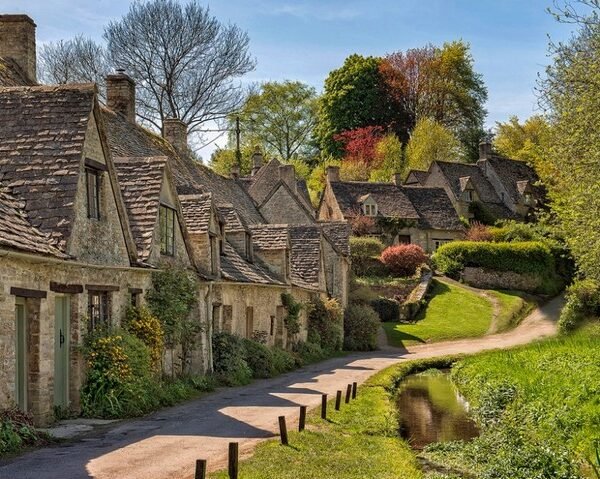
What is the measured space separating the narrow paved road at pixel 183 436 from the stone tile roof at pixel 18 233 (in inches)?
137

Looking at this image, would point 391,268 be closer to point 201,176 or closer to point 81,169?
point 201,176

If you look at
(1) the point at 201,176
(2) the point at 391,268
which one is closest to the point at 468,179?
(2) the point at 391,268

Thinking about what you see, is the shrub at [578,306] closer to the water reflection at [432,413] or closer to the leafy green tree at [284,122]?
the water reflection at [432,413]

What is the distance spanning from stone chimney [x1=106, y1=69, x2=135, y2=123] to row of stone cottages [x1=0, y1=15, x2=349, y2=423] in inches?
44.1

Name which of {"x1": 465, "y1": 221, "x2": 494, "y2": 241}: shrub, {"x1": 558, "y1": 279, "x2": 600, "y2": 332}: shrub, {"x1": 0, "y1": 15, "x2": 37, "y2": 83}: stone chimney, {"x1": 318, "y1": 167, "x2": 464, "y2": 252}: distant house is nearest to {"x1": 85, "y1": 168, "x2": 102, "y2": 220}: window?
{"x1": 0, "y1": 15, "x2": 37, "y2": 83}: stone chimney

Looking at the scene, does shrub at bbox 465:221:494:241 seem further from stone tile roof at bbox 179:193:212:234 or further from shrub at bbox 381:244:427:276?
stone tile roof at bbox 179:193:212:234

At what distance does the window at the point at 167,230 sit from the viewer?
76.2ft

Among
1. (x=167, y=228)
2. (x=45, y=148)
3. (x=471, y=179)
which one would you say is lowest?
(x=167, y=228)

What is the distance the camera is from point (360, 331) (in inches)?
1817

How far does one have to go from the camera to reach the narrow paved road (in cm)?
1228

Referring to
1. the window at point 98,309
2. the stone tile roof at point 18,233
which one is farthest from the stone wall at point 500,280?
the stone tile roof at point 18,233

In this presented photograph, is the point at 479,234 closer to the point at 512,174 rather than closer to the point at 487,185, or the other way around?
the point at 487,185

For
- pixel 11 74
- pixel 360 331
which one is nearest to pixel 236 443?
pixel 11 74

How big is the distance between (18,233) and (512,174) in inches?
2810
